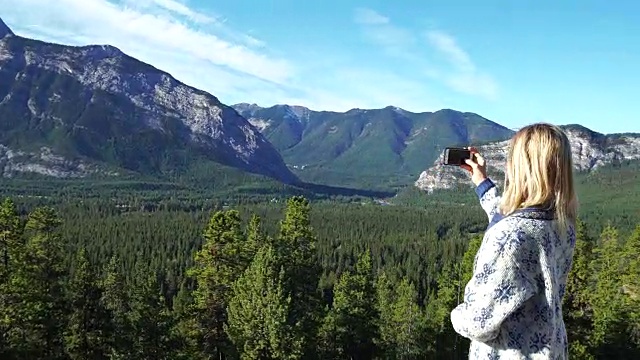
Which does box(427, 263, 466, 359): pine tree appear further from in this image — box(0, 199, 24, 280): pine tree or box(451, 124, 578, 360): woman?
box(451, 124, 578, 360): woman

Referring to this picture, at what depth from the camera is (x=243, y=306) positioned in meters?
27.9

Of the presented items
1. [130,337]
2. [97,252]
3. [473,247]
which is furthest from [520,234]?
[97,252]

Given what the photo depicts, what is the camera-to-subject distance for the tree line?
2625 centimetres

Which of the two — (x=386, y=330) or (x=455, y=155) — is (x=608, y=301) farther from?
(x=455, y=155)

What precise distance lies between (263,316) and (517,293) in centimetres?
2470

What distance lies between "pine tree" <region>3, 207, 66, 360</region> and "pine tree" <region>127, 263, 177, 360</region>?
328cm

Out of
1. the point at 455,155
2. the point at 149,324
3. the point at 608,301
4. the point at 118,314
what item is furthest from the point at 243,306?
the point at 455,155

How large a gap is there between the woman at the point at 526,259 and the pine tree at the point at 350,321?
98.7ft

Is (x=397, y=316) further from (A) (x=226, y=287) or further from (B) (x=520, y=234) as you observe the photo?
(B) (x=520, y=234)

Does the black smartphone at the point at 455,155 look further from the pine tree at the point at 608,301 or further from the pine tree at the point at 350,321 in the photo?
the pine tree at the point at 608,301

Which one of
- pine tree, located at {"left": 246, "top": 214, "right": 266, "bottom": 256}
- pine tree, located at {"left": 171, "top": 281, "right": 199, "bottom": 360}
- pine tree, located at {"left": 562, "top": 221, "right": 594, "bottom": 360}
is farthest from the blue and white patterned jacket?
pine tree, located at {"left": 562, "top": 221, "right": 594, "bottom": 360}

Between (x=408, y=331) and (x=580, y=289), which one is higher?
(x=580, y=289)

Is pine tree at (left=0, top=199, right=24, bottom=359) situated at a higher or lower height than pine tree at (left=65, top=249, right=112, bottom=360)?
higher

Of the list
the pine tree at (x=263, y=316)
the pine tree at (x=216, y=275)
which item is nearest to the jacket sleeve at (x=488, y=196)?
the pine tree at (x=263, y=316)
